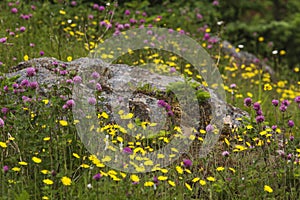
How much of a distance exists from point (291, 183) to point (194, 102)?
1060mm

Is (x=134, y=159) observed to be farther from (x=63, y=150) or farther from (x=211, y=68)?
(x=211, y=68)

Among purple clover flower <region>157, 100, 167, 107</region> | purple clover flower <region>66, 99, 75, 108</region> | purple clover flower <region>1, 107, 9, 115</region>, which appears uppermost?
purple clover flower <region>66, 99, 75, 108</region>

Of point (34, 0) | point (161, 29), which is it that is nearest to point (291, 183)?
point (161, 29)

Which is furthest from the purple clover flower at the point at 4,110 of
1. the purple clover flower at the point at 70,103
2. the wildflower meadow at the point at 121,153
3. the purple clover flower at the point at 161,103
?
the purple clover flower at the point at 161,103

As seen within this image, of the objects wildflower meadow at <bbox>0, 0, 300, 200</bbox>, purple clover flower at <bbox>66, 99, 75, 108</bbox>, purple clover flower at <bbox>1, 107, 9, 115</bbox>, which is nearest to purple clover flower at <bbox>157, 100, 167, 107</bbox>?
wildflower meadow at <bbox>0, 0, 300, 200</bbox>

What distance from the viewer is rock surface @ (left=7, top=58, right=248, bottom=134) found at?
3910mm

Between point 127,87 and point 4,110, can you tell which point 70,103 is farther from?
point 127,87

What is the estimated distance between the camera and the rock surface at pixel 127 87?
12.8 ft

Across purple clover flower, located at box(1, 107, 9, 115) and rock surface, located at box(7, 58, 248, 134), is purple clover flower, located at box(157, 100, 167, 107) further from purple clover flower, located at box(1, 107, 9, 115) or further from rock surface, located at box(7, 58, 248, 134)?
purple clover flower, located at box(1, 107, 9, 115)

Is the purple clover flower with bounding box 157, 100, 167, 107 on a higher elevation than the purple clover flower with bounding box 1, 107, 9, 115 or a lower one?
lower

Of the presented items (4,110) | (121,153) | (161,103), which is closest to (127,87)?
(161,103)

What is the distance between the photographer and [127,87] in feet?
13.6

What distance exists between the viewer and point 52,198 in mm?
2879

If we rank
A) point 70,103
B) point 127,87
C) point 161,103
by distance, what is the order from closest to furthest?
1. point 70,103
2. point 161,103
3. point 127,87
